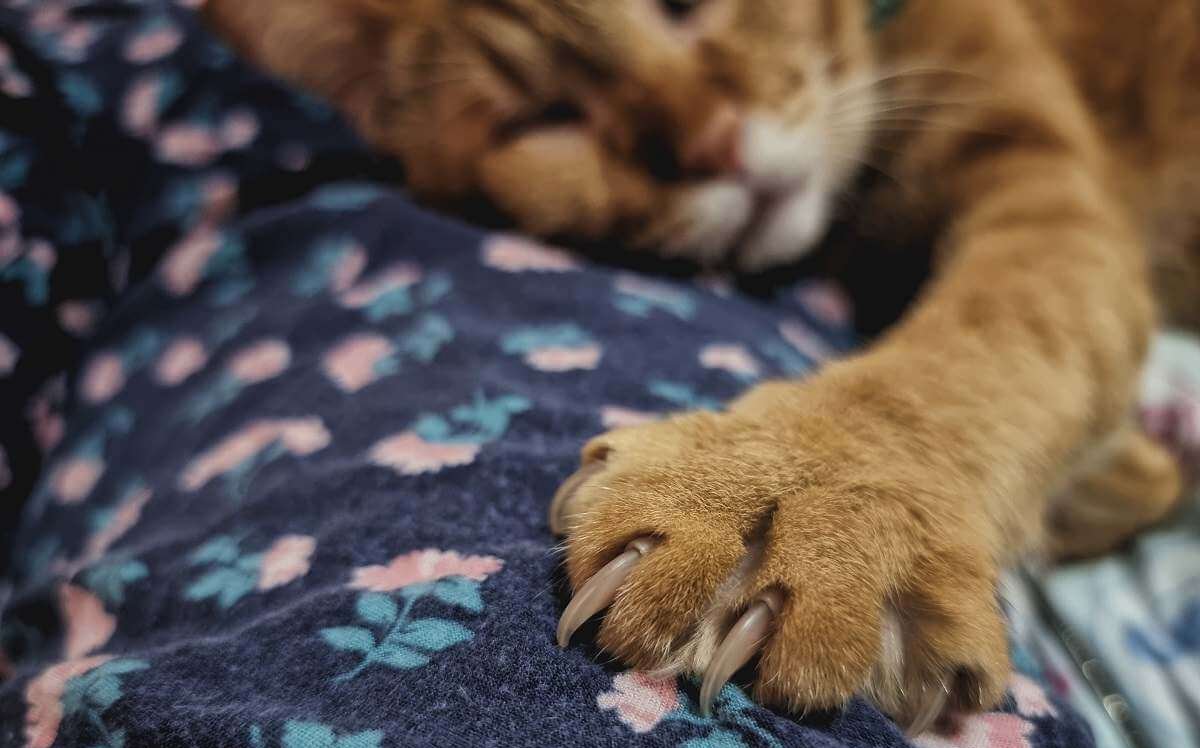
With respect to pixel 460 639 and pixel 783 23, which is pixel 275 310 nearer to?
pixel 460 639

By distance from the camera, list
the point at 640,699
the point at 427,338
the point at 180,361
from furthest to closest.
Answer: the point at 180,361
the point at 427,338
the point at 640,699

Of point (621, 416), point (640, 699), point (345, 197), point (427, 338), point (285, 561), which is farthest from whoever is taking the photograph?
point (345, 197)

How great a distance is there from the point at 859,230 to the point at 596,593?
805 millimetres

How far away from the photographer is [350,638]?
431 millimetres

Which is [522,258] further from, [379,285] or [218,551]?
[218,551]

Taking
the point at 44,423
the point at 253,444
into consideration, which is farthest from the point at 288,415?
the point at 44,423

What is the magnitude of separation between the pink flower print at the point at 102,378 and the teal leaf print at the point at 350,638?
547 millimetres

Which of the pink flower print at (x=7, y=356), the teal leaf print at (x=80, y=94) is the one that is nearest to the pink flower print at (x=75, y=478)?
the pink flower print at (x=7, y=356)

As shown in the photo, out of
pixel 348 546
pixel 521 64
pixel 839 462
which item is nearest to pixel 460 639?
pixel 348 546

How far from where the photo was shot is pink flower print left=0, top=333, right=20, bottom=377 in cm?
85

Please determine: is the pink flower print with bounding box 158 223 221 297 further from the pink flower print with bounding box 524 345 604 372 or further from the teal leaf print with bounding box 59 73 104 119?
the pink flower print with bounding box 524 345 604 372

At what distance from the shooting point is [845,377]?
1.97 ft

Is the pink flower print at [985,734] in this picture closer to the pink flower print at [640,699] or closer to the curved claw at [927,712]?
the curved claw at [927,712]

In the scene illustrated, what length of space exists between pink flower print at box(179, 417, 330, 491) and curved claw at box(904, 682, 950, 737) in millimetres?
445
